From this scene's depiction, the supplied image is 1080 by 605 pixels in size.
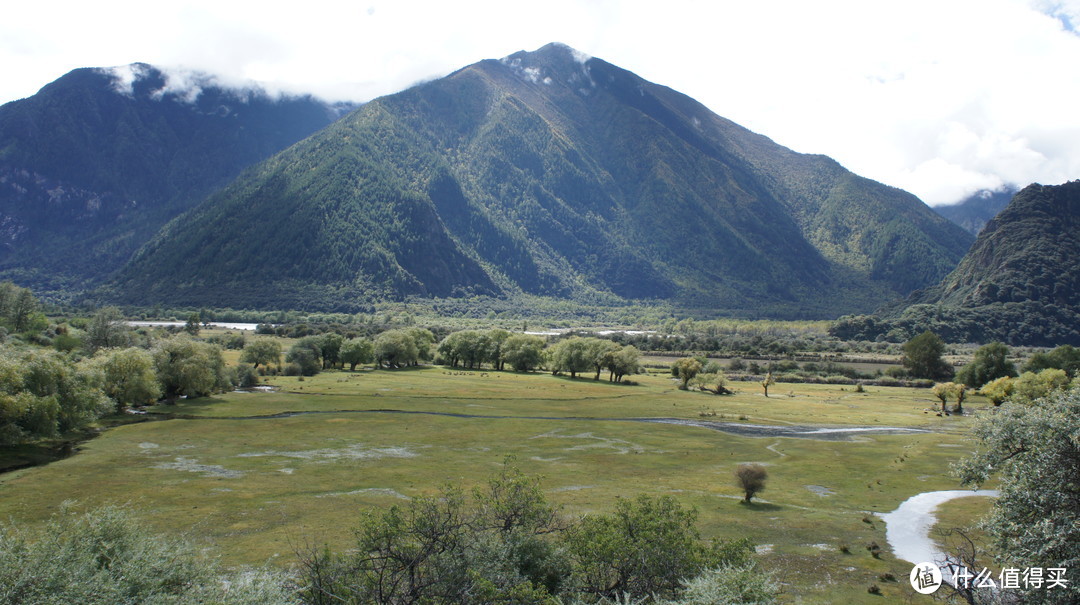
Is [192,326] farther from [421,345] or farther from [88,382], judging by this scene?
[88,382]

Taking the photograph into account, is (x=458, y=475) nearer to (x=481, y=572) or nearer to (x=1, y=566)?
(x=481, y=572)

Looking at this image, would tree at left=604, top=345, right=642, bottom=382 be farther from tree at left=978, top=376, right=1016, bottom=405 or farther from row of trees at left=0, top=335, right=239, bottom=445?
row of trees at left=0, top=335, right=239, bottom=445

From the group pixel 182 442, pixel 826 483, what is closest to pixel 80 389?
pixel 182 442

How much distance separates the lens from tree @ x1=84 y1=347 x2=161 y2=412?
252 ft

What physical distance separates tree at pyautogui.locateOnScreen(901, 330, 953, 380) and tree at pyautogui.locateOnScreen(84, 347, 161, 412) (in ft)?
513

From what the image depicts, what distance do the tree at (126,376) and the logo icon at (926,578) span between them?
8066 centimetres

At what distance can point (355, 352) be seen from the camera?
148 m

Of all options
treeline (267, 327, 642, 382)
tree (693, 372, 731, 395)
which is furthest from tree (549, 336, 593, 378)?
tree (693, 372, 731, 395)

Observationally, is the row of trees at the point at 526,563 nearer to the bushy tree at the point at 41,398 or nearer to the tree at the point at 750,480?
the tree at the point at 750,480

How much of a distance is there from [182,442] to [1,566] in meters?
48.5

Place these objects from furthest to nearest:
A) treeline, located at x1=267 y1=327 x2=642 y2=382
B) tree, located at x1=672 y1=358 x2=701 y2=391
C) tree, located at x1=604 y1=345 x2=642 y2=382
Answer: tree, located at x1=604 y1=345 x2=642 y2=382 → treeline, located at x1=267 y1=327 x2=642 y2=382 → tree, located at x1=672 y1=358 x2=701 y2=391

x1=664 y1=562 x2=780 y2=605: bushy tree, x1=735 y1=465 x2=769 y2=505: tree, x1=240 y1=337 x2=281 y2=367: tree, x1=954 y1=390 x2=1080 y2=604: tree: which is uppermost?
x1=954 y1=390 x2=1080 y2=604: tree

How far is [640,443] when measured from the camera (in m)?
68.9

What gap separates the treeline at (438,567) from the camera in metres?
19.7
